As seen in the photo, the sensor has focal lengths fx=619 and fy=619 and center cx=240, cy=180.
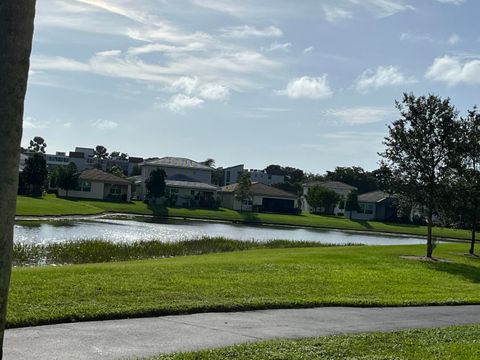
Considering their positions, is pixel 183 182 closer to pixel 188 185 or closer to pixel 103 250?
pixel 188 185

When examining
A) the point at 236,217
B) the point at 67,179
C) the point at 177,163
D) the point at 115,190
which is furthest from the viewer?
the point at 177,163

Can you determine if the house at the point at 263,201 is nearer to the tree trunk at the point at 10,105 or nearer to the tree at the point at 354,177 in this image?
the tree at the point at 354,177

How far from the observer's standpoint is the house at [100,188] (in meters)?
84.8

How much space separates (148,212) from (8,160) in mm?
69823

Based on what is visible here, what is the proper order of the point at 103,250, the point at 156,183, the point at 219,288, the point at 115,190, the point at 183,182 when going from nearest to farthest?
the point at 219,288, the point at 103,250, the point at 156,183, the point at 115,190, the point at 183,182

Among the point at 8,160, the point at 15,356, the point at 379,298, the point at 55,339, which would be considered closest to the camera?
the point at 8,160

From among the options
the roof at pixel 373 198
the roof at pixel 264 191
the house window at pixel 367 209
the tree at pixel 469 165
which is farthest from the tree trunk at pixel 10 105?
the house window at pixel 367 209

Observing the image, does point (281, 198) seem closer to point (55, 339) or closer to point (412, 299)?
point (412, 299)

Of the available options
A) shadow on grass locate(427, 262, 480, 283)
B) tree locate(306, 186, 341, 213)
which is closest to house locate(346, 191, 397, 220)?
tree locate(306, 186, 341, 213)

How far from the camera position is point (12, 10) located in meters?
3.82

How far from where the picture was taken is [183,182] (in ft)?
301

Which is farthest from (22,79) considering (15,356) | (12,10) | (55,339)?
(55,339)

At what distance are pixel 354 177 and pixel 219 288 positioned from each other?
120 m

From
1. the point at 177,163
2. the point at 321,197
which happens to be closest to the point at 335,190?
the point at 321,197
